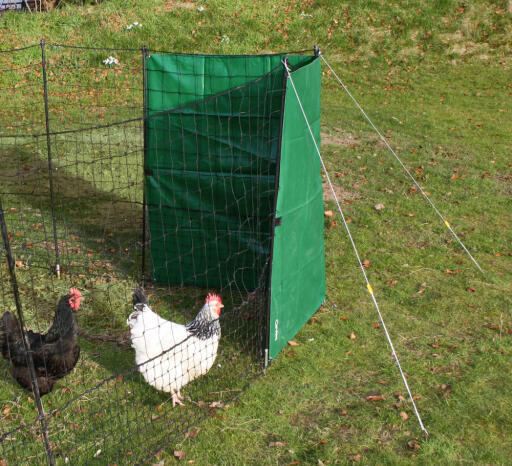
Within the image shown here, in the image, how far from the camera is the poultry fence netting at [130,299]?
15.7 ft

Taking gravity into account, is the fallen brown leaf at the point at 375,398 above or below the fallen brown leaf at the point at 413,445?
below

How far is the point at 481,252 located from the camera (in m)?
8.06

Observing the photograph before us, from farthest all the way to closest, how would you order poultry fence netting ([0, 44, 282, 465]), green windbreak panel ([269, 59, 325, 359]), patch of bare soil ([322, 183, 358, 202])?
1. patch of bare soil ([322, 183, 358, 202])
2. green windbreak panel ([269, 59, 325, 359])
3. poultry fence netting ([0, 44, 282, 465])

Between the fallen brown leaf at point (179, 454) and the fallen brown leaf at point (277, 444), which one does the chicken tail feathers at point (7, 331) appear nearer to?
the fallen brown leaf at point (179, 454)

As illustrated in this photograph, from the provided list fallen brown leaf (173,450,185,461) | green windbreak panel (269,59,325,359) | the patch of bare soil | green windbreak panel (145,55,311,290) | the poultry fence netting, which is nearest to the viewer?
fallen brown leaf (173,450,185,461)

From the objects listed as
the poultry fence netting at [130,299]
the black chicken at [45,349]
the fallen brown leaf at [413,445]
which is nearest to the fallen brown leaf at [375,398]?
the fallen brown leaf at [413,445]

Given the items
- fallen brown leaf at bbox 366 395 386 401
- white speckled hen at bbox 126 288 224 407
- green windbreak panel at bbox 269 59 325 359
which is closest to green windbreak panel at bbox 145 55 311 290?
green windbreak panel at bbox 269 59 325 359

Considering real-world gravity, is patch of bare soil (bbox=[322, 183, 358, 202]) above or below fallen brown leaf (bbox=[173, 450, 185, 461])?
→ below

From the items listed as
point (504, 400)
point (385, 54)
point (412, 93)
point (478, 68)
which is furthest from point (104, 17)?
point (504, 400)

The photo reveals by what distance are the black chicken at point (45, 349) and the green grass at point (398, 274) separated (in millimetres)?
367

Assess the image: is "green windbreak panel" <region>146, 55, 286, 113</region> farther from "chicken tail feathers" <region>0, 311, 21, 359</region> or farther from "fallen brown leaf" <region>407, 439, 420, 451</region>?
"fallen brown leaf" <region>407, 439, 420, 451</region>

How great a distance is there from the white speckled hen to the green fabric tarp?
68 centimetres

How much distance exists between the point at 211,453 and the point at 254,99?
137 inches

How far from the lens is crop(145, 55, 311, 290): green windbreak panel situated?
5.96 metres
